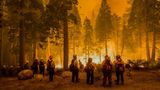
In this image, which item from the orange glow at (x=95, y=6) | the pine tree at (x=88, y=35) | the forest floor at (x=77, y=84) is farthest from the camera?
the orange glow at (x=95, y=6)

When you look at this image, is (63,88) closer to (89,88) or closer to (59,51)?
(89,88)

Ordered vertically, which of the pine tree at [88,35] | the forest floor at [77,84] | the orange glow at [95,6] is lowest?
the forest floor at [77,84]

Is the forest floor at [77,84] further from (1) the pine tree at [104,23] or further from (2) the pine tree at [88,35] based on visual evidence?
(2) the pine tree at [88,35]

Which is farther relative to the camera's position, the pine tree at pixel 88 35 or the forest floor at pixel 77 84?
the pine tree at pixel 88 35

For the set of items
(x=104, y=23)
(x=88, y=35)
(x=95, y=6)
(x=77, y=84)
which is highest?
(x=95, y=6)

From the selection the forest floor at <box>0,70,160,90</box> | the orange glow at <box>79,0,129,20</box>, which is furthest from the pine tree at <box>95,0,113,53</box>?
the orange glow at <box>79,0,129,20</box>

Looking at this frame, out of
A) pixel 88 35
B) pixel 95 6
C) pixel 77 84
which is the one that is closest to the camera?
pixel 77 84

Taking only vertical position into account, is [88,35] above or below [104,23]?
below

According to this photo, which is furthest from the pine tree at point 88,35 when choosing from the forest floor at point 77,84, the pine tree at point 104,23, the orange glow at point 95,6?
the orange glow at point 95,6

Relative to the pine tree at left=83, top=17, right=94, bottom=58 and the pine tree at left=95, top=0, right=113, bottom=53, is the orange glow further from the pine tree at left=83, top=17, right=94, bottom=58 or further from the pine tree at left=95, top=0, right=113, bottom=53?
the pine tree at left=95, top=0, right=113, bottom=53

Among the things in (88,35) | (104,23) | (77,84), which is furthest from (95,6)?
(77,84)

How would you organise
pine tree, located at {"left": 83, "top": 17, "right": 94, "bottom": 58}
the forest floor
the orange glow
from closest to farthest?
1. the forest floor
2. pine tree, located at {"left": 83, "top": 17, "right": 94, "bottom": 58}
3. the orange glow

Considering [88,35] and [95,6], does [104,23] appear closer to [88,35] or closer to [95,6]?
[88,35]

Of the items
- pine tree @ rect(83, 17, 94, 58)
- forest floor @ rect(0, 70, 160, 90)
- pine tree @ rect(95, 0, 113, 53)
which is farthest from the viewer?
pine tree @ rect(83, 17, 94, 58)
